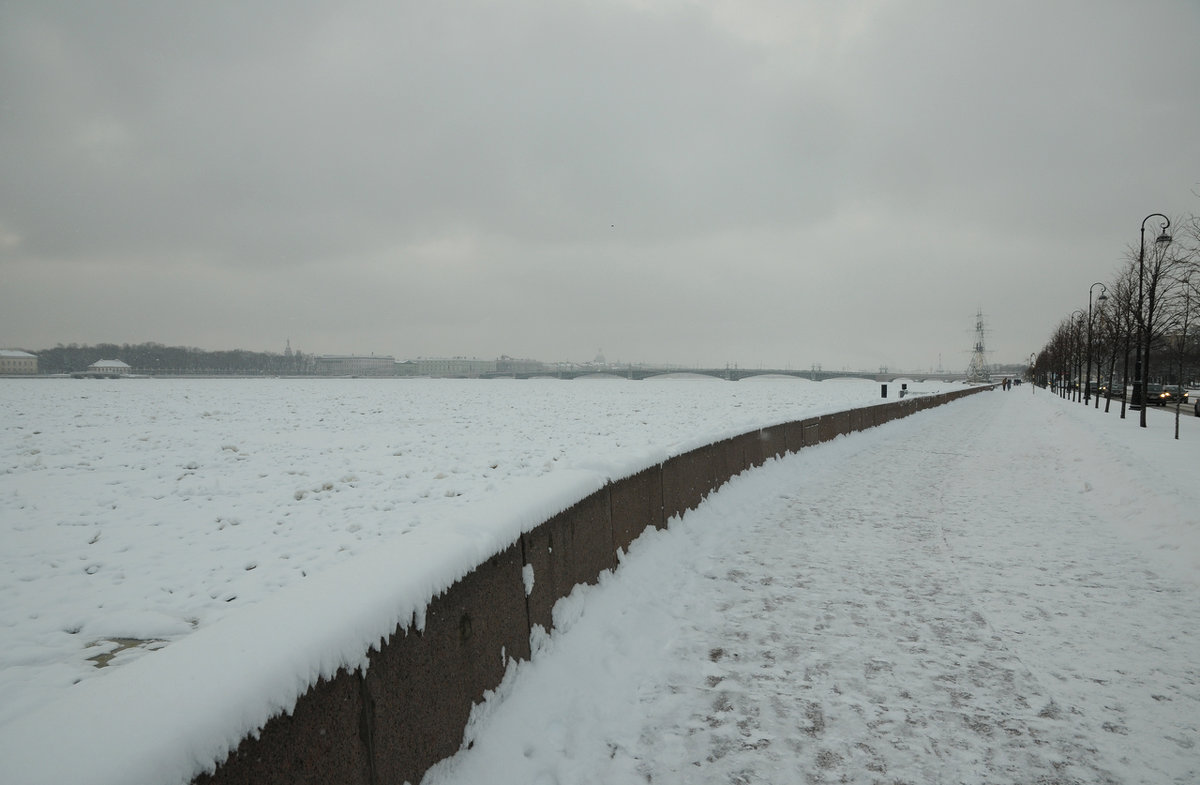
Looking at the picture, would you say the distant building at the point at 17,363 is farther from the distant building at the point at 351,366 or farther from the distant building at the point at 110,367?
the distant building at the point at 351,366

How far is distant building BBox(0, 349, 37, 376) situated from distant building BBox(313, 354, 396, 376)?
53.7 meters

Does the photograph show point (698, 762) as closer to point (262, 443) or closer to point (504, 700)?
point (504, 700)

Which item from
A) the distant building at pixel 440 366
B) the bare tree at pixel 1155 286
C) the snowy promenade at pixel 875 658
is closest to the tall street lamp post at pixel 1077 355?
the bare tree at pixel 1155 286

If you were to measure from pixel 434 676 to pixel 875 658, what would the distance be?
3.09 m

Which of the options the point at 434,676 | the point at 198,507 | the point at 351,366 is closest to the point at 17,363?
the point at 351,366

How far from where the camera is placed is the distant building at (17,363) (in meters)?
127

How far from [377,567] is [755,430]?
395 inches

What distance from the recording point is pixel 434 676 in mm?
3246

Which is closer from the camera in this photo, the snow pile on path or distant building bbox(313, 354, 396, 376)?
the snow pile on path

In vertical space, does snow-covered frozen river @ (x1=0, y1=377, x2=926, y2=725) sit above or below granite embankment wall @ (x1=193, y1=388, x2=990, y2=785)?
below

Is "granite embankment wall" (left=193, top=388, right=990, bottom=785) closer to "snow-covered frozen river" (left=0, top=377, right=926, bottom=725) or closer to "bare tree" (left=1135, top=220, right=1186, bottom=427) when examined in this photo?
"snow-covered frozen river" (left=0, top=377, right=926, bottom=725)

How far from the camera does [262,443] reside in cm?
1667

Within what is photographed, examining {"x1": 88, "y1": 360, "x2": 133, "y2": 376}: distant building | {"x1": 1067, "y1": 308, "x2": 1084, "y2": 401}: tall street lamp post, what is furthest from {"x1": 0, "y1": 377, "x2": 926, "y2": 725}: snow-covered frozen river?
{"x1": 88, "y1": 360, "x2": 133, "y2": 376}: distant building

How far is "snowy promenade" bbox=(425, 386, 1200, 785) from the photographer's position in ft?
→ 11.3
